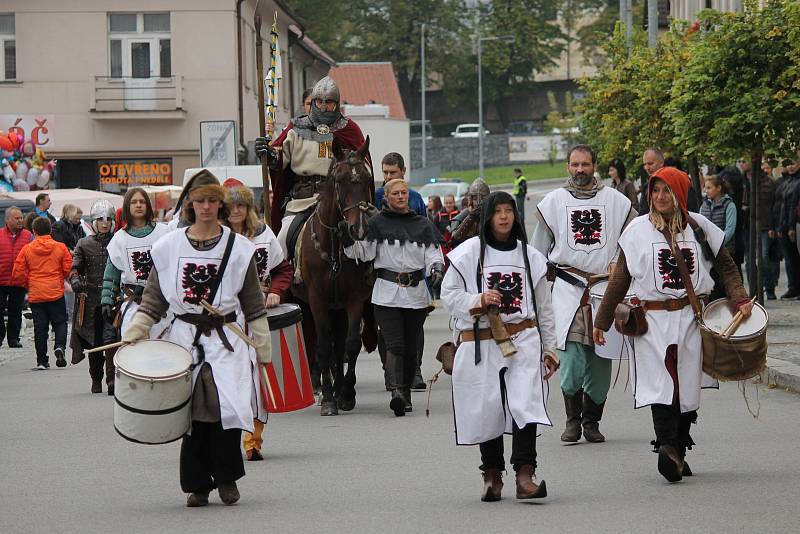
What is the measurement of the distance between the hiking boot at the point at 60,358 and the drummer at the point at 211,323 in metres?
11.9

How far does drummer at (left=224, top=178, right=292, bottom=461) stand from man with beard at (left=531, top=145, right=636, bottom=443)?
1.92 metres

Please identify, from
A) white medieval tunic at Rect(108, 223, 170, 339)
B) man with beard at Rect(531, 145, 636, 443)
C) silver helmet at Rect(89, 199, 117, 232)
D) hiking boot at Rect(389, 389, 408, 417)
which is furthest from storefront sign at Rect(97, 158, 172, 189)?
man with beard at Rect(531, 145, 636, 443)

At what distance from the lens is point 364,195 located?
13.4m

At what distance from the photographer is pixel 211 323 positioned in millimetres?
8883

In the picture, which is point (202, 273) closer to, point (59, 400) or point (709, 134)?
point (59, 400)

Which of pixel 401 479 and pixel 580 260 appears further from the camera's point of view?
pixel 580 260

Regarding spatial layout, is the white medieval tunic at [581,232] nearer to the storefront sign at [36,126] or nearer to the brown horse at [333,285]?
the brown horse at [333,285]

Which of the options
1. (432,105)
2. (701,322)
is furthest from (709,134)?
(432,105)

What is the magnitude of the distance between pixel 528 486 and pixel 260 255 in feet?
13.1

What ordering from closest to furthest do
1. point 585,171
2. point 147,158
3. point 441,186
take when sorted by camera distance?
1. point 585,171
2. point 147,158
3. point 441,186

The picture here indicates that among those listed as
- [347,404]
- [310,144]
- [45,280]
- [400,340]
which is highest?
[310,144]

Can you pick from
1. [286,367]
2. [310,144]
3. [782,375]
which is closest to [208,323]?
[286,367]

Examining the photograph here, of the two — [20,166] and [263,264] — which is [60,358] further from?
[20,166]

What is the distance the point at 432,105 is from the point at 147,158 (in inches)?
2750
